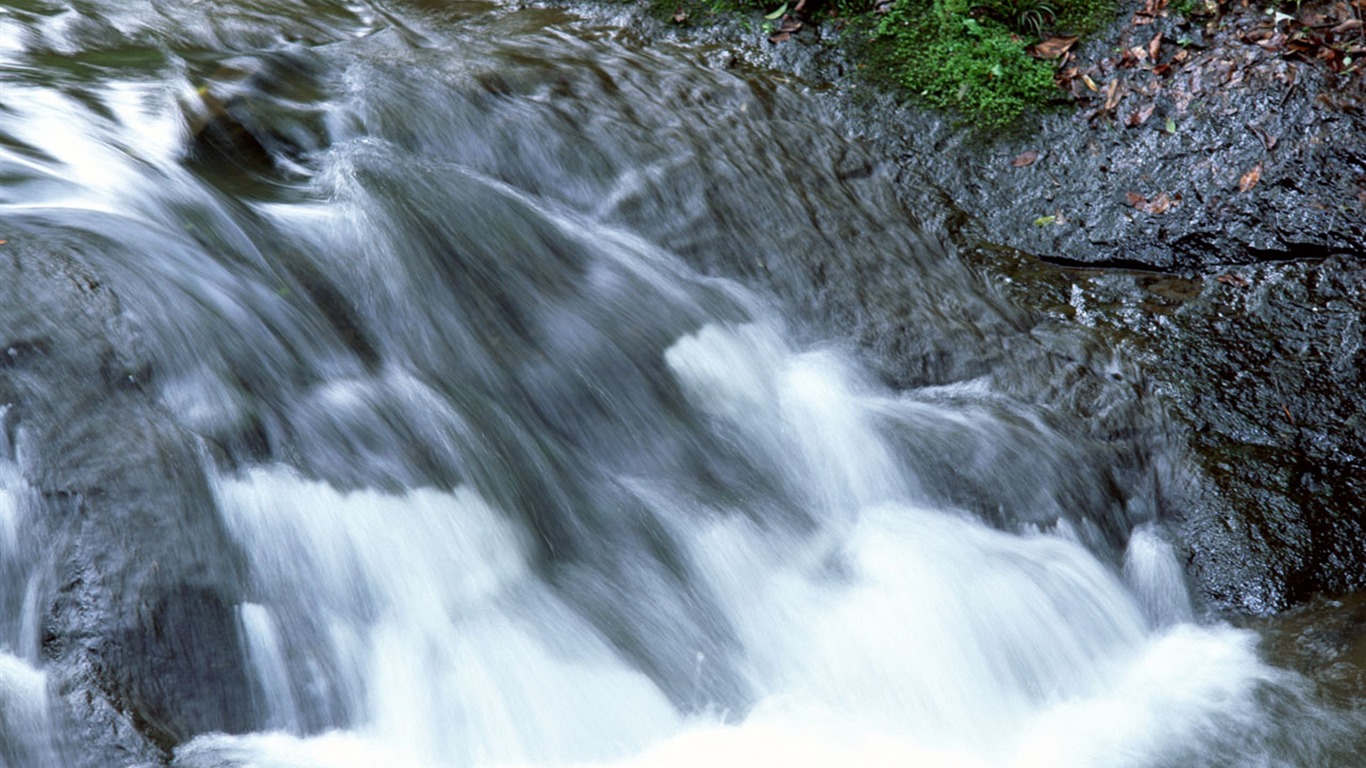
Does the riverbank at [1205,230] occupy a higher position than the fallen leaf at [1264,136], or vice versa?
the fallen leaf at [1264,136]

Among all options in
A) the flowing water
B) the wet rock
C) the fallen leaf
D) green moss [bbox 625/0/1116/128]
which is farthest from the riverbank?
the wet rock

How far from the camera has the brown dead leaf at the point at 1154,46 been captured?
5.72m

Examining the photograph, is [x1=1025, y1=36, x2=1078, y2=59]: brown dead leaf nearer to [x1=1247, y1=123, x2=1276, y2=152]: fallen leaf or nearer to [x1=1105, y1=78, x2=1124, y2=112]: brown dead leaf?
[x1=1105, y1=78, x2=1124, y2=112]: brown dead leaf

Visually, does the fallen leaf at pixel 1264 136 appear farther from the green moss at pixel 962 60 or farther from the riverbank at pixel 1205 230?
the green moss at pixel 962 60

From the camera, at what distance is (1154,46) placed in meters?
5.74

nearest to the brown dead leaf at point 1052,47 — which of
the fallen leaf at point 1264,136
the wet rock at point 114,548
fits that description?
the fallen leaf at point 1264,136

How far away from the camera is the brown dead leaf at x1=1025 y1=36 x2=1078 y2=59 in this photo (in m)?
5.86

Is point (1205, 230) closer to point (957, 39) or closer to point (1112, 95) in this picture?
point (1112, 95)

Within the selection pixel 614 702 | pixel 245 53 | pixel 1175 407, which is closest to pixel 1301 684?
pixel 1175 407

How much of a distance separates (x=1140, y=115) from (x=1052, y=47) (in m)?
0.65

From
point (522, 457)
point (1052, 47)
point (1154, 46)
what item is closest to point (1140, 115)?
point (1154, 46)

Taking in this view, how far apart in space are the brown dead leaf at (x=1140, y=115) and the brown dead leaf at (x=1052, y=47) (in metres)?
0.56

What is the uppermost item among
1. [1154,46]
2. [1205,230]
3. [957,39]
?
[1154,46]

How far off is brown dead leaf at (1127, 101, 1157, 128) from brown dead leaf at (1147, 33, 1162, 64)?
1.08 ft
